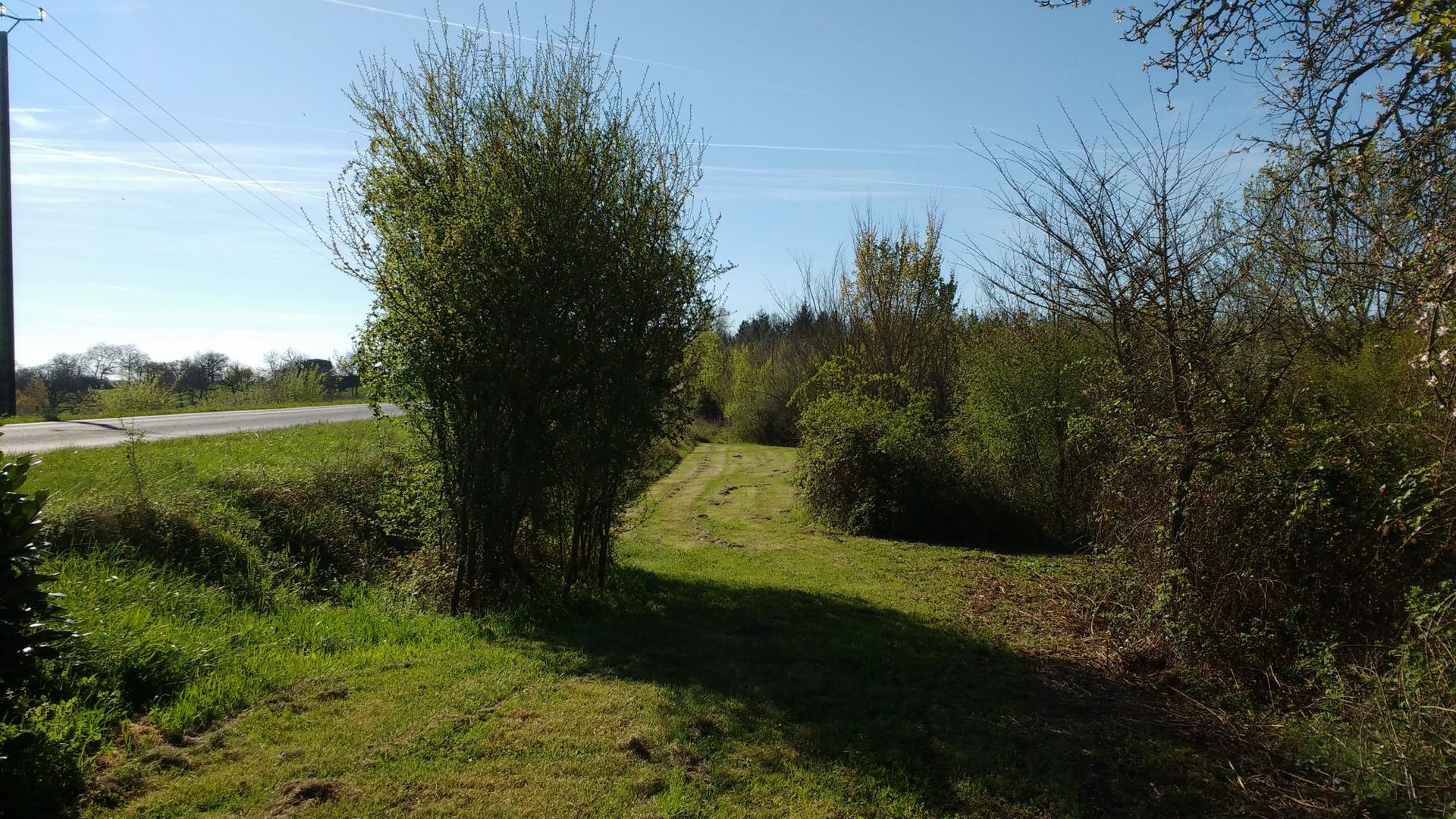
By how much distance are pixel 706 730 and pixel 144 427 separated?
16.5 meters

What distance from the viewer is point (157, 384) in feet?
80.2

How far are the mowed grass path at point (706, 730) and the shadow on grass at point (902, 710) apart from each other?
0.7 inches

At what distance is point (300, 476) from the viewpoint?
995cm

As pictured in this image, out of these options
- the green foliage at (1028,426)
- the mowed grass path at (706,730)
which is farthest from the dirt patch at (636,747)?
the green foliage at (1028,426)

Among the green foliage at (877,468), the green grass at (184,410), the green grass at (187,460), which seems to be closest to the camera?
the green grass at (187,460)

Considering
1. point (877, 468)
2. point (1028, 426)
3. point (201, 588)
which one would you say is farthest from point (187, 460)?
point (1028, 426)

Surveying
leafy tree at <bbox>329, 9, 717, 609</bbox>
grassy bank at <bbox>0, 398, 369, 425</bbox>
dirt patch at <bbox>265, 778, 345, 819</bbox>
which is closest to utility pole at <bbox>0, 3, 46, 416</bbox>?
grassy bank at <bbox>0, 398, 369, 425</bbox>

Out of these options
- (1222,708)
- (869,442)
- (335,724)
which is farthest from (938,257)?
(335,724)

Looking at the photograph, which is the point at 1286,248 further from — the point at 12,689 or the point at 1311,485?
the point at 12,689

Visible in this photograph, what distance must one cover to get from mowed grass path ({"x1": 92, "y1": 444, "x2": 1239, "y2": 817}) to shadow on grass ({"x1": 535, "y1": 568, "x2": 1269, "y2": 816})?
18 millimetres

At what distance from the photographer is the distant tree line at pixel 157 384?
22312 millimetres

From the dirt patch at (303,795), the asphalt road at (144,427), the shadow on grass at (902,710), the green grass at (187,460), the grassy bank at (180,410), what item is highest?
the grassy bank at (180,410)

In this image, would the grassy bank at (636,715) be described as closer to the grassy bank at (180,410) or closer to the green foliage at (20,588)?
the green foliage at (20,588)

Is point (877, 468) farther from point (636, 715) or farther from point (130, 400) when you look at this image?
point (130, 400)
